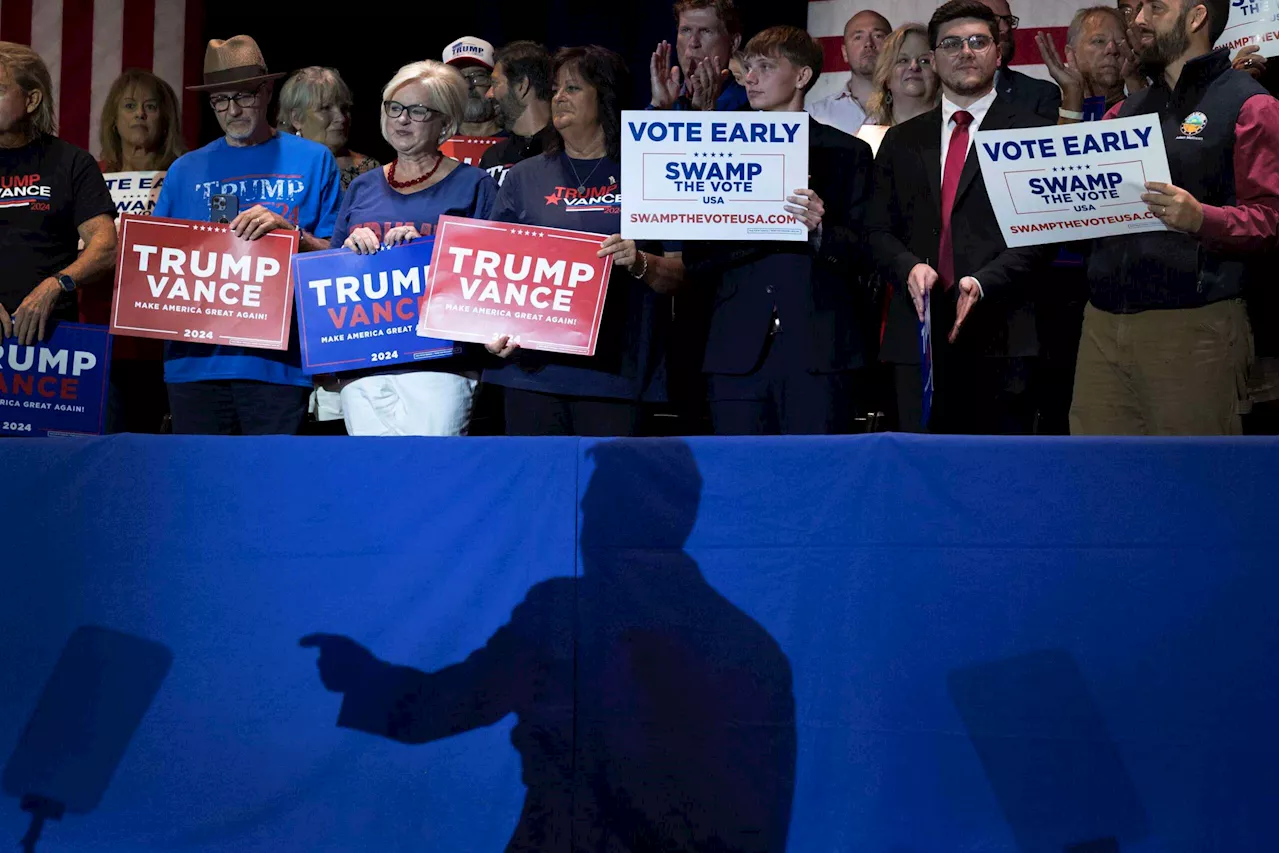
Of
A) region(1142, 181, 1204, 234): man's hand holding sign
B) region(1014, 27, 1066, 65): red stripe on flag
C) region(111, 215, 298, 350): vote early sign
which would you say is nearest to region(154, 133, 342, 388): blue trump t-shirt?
region(111, 215, 298, 350): vote early sign

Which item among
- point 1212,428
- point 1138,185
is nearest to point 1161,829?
point 1212,428

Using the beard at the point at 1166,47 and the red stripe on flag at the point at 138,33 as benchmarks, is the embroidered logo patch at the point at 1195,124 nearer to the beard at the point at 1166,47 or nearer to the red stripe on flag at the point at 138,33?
the beard at the point at 1166,47

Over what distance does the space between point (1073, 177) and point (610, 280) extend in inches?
61.2

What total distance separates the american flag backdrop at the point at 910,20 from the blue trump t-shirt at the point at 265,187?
2.89 m

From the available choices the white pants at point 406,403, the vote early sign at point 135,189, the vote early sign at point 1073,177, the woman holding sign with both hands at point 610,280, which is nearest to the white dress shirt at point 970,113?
the vote early sign at point 1073,177

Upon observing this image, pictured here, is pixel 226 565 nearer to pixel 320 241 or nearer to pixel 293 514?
pixel 293 514

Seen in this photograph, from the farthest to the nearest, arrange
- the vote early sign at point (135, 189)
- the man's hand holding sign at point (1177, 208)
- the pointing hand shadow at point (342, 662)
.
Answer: the vote early sign at point (135, 189) → the man's hand holding sign at point (1177, 208) → the pointing hand shadow at point (342, 662)

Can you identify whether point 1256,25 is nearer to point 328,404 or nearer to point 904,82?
point 904,82

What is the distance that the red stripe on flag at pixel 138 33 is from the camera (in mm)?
8398

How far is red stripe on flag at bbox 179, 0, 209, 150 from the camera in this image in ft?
27.5

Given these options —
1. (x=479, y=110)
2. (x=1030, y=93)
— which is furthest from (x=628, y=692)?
(x=479, y=110)

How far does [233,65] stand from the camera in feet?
17.7

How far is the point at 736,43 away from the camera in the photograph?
592 centimetres

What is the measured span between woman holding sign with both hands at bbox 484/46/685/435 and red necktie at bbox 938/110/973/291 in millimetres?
887
